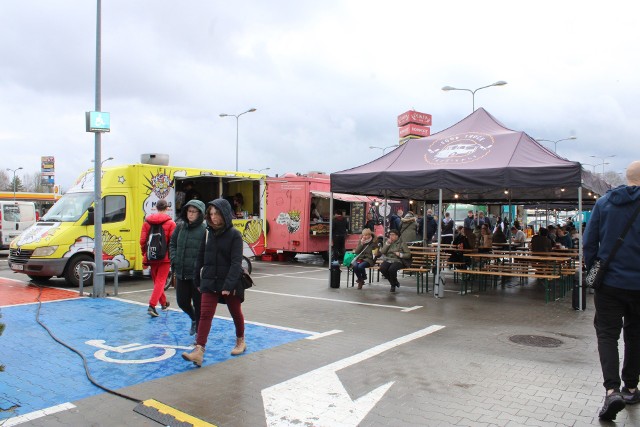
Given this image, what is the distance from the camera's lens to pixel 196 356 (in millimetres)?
5496

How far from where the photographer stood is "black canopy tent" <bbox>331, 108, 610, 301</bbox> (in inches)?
360

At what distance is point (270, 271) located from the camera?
15.2 metres

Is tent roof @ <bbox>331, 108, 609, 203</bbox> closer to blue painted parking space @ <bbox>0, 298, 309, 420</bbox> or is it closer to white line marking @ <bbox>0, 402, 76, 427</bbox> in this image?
blue painted parking space @ <bbox>0, 298, 309, 420</bbox>

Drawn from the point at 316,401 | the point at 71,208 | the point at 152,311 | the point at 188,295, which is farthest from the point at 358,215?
the point at 316,401

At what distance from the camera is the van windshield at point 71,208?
11.8 meters

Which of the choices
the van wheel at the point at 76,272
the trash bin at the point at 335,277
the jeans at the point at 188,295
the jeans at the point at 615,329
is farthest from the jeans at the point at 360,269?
the jeans at the point at 615,329

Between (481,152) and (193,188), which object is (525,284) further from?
(193,188)

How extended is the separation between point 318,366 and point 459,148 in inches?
Answer: 269

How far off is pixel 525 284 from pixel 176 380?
10096 mm

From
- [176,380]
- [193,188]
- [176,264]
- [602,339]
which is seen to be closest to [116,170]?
[193,188]

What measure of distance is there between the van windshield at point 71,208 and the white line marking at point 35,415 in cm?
811

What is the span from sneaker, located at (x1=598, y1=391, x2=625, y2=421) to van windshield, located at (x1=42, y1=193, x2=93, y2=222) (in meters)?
11.0

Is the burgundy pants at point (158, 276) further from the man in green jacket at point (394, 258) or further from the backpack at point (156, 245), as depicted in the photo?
the man in green jacket at point (394, 258)

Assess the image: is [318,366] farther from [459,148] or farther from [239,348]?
[459,148]
